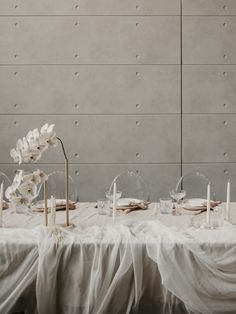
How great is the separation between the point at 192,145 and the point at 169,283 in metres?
2.56

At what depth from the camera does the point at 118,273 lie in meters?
1.79

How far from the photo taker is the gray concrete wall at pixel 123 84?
4086 mm

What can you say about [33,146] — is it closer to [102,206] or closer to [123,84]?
[102,206]

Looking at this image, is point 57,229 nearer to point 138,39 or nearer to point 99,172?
point 99,172

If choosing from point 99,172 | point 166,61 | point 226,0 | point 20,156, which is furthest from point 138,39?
point 20,156

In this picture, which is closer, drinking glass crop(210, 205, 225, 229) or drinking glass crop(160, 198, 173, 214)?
drinking glass crop(210, 205, 225, 229)

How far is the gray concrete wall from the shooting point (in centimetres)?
409

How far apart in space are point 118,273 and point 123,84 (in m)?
2.65

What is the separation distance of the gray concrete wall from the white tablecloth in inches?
91.0

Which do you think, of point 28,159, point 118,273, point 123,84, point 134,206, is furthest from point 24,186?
point 123,84

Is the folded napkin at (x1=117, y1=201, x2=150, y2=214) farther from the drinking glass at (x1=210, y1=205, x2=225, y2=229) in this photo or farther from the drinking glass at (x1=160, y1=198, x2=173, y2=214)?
the drinking glass at (x1=210, y1=205, x2=225, y2=229)

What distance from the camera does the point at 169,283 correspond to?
1.76 m

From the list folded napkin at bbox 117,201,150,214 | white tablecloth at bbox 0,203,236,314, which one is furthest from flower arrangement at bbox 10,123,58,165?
folded napkin at bbox 117,201,150,214

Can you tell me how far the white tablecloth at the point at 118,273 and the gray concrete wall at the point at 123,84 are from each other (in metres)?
2.31
